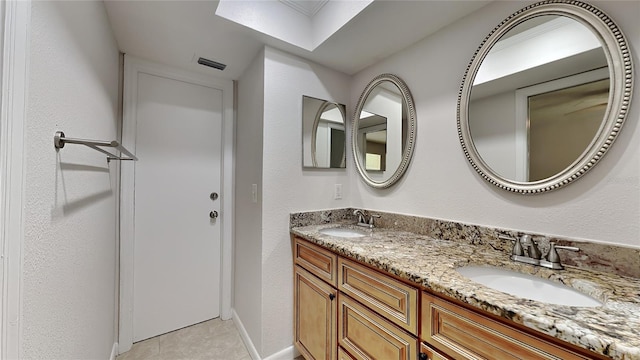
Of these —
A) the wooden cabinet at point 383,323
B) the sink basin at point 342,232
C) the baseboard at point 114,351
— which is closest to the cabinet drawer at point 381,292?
the wooden cabinet at point 383,323

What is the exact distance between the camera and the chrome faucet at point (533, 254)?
0.94 metres

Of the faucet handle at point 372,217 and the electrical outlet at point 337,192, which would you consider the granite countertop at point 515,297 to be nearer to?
the faucet handle at point 372,217

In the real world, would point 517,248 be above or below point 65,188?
below

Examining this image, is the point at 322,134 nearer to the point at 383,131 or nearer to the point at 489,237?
the point at 383,131

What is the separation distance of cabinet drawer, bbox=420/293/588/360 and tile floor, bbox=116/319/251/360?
1.47 metres

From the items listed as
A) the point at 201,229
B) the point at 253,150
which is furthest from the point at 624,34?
the point at 201,229

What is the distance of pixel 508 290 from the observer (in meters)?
0.95

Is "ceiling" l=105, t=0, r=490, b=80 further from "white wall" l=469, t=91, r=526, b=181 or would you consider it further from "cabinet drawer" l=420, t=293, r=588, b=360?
"cabinet drawer" l=420, t=293, r=588, b=360

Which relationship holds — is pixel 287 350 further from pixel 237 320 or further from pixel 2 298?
pixel 2 298

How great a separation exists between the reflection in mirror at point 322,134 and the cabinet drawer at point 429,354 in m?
1.24

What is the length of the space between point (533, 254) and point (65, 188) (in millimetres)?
1849

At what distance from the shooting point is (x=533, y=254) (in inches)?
39.3

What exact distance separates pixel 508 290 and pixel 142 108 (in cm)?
256

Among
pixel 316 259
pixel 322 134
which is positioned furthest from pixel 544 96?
pixel 316 259
